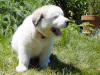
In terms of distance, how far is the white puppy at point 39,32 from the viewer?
2.70 metres

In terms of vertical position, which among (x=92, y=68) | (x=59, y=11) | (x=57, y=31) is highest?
(x=59, y=11)

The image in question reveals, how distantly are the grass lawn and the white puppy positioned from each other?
23cm

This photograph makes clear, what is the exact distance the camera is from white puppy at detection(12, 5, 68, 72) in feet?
8.86

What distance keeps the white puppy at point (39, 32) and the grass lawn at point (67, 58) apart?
0.74 feet

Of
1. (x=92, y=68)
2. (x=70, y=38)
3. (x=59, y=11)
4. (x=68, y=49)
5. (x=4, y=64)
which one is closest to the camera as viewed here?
(x=59, y=11)

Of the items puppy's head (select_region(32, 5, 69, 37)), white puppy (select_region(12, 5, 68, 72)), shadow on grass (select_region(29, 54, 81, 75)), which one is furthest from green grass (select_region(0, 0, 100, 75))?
puppy's head (select_region(32, 5, 69, 37))

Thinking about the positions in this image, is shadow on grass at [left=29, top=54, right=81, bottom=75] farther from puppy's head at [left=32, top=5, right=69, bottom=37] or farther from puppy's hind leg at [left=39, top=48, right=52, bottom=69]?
puppy's head at [left=32, top=5, right=69, bottom=37]

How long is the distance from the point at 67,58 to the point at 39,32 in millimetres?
1005

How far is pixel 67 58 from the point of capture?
3.55 metres

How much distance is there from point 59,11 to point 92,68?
1137 millimetres

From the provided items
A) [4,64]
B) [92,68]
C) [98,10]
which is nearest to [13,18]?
[4,64]

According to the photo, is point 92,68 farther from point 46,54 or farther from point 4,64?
point 4,64

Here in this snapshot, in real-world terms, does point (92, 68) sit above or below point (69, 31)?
below

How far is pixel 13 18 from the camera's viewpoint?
4.68m
